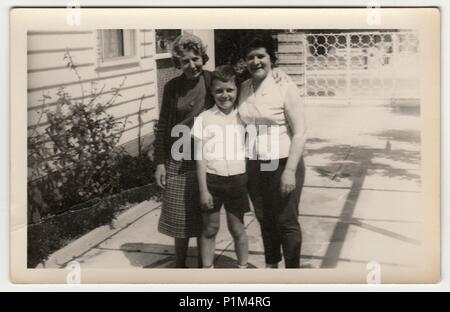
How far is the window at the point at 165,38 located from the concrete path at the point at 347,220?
1.96ft

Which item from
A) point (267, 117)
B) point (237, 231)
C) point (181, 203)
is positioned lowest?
point (237, 231)

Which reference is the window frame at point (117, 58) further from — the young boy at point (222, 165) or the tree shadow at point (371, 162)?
the tree shadow at point (371, 162)

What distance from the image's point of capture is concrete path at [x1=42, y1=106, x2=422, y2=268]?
2254 millimetres

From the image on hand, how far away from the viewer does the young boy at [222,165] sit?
Answer: 2207 mm

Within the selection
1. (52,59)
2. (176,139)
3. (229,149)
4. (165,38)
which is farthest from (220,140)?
(52,59)

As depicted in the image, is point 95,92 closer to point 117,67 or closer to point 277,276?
point 117,67

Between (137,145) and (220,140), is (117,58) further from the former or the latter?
(220,140)

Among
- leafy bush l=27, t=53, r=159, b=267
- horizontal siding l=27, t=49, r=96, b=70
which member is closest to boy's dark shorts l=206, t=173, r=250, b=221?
leafy bush l=27, t=53, r=159, b=267

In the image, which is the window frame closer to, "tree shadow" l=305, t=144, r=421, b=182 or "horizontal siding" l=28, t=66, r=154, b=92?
"horizontal siding" l=28, t=66, r=154, b=92

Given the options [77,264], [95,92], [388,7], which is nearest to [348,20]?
[388,7]

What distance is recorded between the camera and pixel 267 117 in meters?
2.21

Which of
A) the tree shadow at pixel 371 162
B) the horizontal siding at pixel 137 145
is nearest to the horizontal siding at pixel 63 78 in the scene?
the horizontal siding at pixel 137 145

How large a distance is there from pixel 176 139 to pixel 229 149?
208mm
